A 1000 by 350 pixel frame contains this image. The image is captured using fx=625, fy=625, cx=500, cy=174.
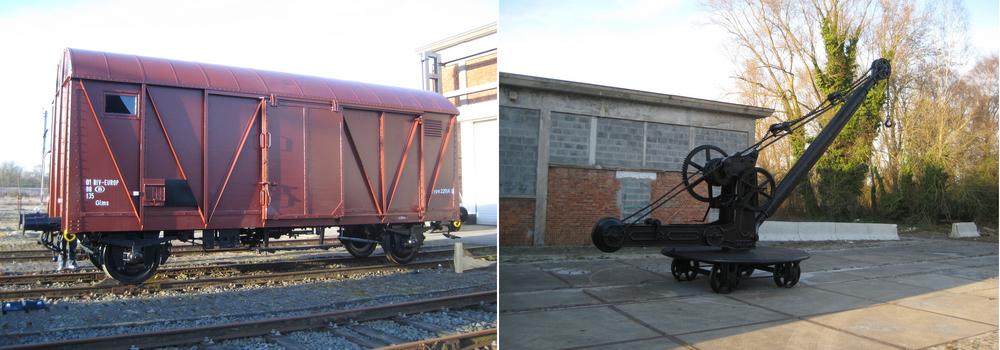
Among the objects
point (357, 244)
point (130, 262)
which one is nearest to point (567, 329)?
point (130, 262)

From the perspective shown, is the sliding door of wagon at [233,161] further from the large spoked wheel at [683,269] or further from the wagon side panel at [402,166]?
the large spoked wheel at [683,269]

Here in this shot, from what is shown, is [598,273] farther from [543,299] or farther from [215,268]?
[215,268]

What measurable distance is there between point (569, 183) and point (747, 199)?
13.3 feet

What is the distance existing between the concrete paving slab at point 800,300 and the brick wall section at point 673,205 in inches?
195

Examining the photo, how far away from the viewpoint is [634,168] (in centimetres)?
1245

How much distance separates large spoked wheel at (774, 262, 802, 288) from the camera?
804cm

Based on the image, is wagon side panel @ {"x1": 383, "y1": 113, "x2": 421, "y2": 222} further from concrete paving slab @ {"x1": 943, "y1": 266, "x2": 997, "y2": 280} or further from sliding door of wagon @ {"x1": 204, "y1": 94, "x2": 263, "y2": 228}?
concrete paving slab @ {"x1": 943, "y1": 266, "x2": 997, "y2": 280}

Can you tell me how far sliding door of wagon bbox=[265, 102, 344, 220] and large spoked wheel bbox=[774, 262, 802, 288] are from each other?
21.0ft

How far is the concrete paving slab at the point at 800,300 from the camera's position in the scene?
6637 mm

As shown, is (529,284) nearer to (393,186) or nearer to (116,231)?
(393,186)

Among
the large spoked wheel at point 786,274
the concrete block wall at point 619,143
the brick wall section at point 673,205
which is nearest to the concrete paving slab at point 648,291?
the large spoked wheel at point 786,274

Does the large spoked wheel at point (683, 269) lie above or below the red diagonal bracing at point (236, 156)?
below

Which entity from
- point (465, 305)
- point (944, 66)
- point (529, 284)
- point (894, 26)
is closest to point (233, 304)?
point (465, 305)

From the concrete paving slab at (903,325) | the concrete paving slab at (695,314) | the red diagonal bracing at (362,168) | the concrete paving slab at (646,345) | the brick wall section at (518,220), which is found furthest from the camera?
the brick wall section at (518,220)
